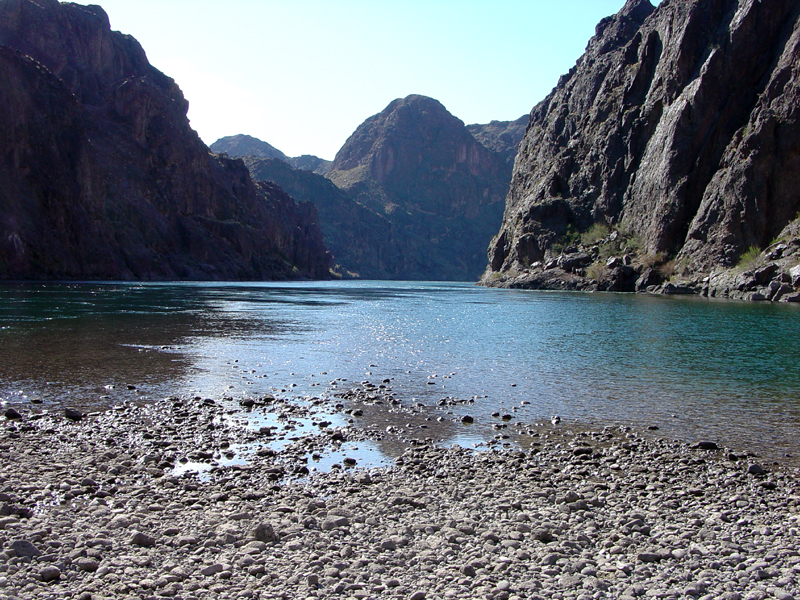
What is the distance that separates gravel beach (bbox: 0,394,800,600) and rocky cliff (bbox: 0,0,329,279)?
105318 mm

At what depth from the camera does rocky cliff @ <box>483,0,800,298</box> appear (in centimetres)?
8406

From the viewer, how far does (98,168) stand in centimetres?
13262

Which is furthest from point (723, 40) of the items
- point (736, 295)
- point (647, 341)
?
point (647, 341)

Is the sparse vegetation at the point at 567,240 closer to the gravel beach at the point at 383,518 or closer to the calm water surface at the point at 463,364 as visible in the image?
the calm water surface at the point at 463,364

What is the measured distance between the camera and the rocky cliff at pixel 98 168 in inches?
4363

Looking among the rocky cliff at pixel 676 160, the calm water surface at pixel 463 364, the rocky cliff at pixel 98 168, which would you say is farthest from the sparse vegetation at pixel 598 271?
the rocky cliff at pixel 98 168

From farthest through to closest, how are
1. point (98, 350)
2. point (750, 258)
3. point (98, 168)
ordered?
point (98, 168), point (750, 258), point (98, 350)

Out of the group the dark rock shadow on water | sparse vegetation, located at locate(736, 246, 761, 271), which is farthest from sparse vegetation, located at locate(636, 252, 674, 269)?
the dark rock shadow on water

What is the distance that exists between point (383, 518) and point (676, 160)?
349 feet

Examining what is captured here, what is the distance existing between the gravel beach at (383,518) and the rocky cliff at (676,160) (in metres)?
68.5

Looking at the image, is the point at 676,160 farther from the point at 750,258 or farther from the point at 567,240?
the point at 567,240

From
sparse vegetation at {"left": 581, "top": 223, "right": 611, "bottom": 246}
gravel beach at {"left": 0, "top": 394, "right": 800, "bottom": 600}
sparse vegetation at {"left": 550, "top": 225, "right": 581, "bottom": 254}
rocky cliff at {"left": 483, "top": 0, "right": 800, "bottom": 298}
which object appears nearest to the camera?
gravel beach at {"left": 0, "top": 394, "right": 800, "bottom": 600}

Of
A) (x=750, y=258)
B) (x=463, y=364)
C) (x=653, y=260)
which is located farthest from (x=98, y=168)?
(x=463, y=364)

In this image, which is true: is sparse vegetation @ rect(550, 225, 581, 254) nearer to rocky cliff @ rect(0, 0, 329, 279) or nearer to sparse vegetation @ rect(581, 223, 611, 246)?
sparse vegetation @ rect(581, 223, 611, 246)
